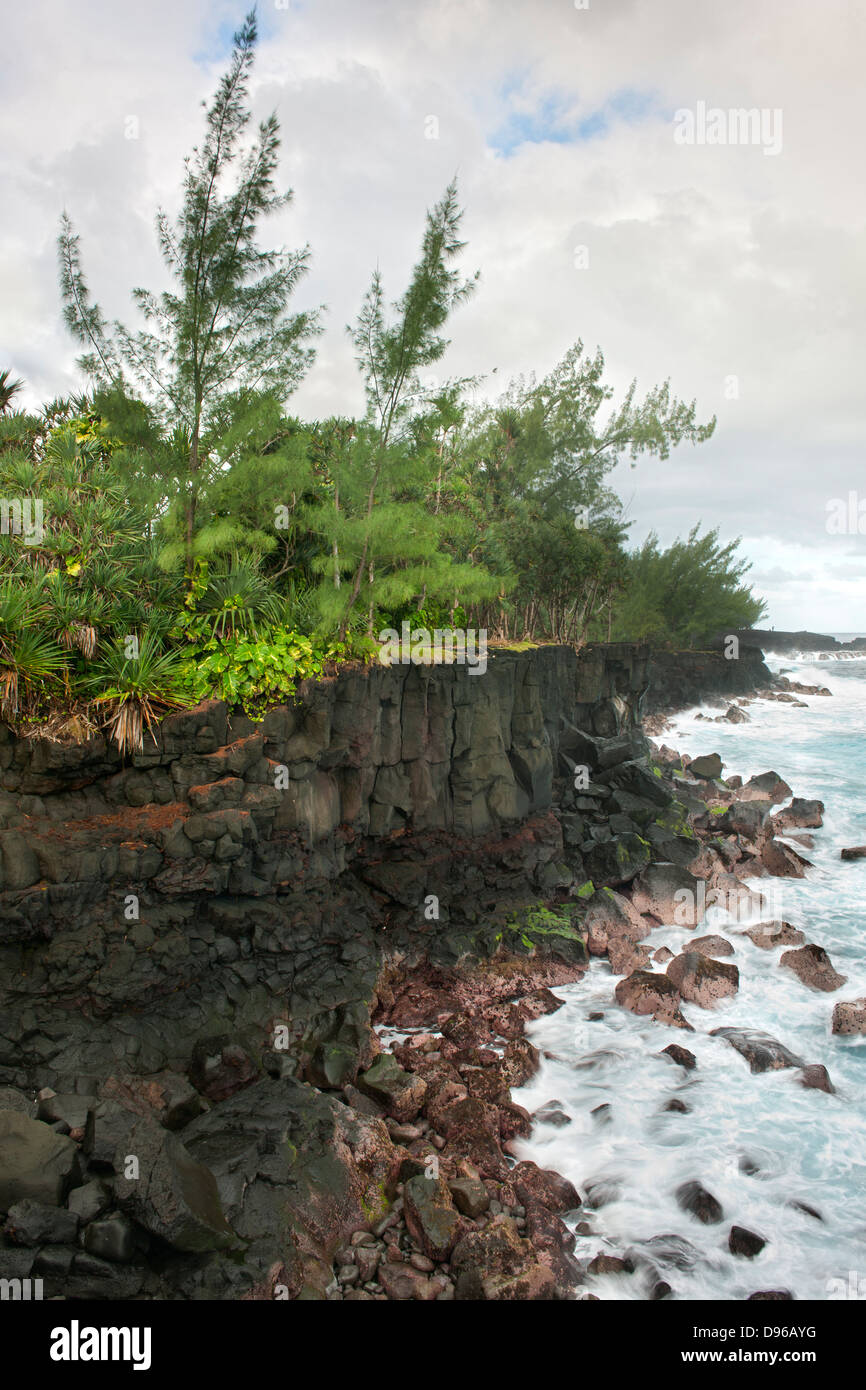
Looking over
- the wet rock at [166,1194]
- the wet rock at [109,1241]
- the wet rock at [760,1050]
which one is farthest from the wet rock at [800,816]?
the wet rock at [109,1241]

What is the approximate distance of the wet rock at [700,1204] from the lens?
7445 millimetres

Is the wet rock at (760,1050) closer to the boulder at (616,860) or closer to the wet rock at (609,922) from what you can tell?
the wet rock at (609,922)

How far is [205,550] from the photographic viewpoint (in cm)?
1089

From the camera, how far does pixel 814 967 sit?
479 inches

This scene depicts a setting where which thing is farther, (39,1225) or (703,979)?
(703,979)

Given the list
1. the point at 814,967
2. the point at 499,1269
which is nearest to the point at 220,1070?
the point at 499,1269

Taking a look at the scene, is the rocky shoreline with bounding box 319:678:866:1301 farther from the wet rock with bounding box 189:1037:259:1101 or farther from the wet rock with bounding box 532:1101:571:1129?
the wet rock with bounding box 189:1037:259:1101

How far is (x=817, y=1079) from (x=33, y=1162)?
9574 millimetres

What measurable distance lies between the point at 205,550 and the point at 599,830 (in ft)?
35.8

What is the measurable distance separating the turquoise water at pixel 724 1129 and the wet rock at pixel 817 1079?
0.29 ft

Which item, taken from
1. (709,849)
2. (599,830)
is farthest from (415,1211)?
(709,849)

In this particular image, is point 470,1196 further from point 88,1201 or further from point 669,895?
point 669,895

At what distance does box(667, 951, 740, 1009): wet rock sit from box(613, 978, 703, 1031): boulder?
0.30 meters

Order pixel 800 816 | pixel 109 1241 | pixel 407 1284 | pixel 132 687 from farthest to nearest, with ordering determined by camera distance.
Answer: pixel 800 816 → pixel 132 687 → pixel 407 1284 → pixel 109 1241
